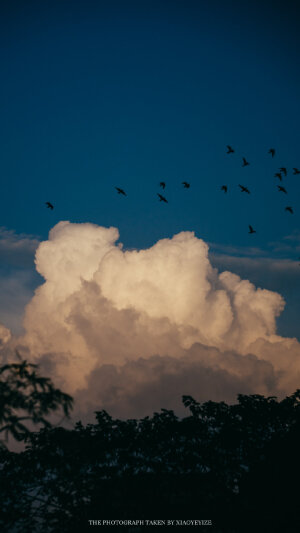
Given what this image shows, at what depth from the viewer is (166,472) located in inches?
722

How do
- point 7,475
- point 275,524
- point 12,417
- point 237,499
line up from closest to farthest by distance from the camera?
point 12,417
point 275,524
point 237,499
point 7,475

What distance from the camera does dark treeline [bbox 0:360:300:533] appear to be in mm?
16562

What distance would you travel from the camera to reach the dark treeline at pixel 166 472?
54.3 feet

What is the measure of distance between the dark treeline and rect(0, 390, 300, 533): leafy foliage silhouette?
0.15 feet

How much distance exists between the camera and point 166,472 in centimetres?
1833

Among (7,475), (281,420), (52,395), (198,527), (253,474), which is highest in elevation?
(281,420)

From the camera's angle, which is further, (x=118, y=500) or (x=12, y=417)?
(x=118, y=500)

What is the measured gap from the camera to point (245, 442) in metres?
19.7

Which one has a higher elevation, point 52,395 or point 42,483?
point 52,395

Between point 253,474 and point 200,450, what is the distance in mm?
2784

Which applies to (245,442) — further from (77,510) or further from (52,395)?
(52,395)

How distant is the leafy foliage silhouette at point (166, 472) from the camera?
1658 centimetres

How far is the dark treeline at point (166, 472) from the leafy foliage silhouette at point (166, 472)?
46 millimetres

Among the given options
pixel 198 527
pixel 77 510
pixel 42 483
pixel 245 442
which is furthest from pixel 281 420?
pixel 42 483
